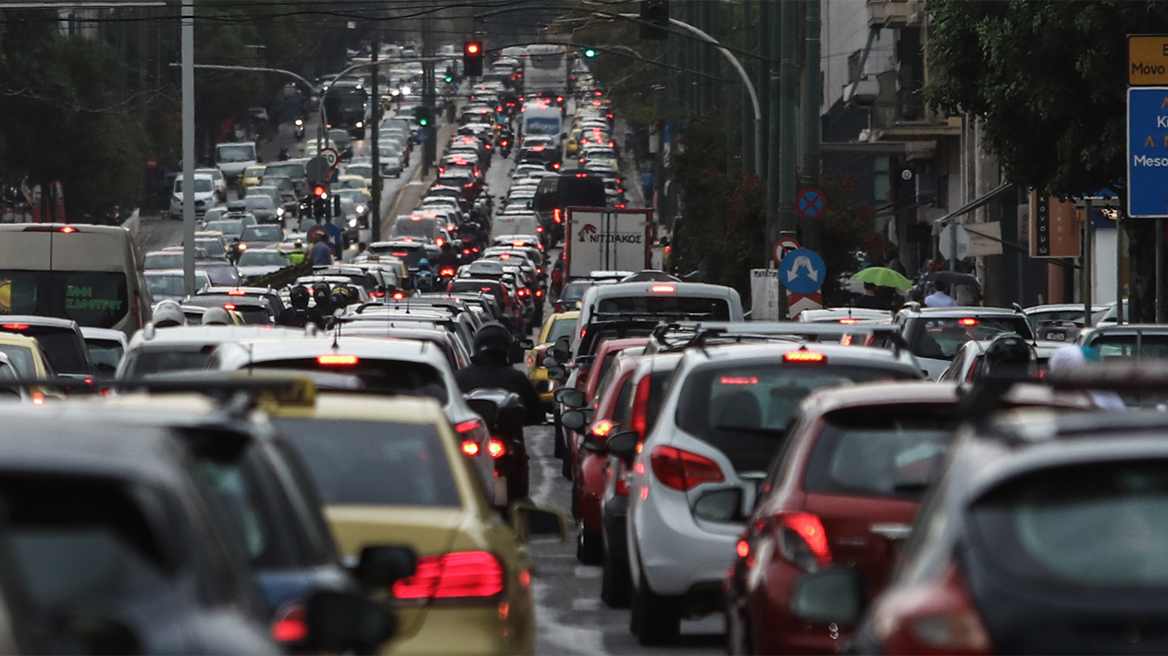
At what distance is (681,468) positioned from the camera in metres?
11.1

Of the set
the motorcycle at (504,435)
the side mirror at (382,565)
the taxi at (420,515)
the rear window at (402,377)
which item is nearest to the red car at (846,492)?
the taxi at (420,515)

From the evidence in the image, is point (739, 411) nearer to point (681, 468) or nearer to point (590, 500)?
point (681, 468)

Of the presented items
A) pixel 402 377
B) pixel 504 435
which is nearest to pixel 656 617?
pixel 402 377

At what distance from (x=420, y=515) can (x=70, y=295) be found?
22481 millimetres

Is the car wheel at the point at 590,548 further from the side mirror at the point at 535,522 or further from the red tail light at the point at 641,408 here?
the side mirror at the point at 535,522

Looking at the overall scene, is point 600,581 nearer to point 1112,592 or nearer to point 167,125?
point 1112,592

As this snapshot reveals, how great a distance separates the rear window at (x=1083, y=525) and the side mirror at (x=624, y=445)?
7501 millimetres

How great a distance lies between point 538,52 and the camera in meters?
174

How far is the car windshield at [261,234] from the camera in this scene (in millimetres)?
81500

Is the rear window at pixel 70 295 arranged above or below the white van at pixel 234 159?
below

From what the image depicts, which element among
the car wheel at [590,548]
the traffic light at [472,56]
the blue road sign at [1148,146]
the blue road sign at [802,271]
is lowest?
the car wheel at [590,548]

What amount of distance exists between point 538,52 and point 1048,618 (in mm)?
170733

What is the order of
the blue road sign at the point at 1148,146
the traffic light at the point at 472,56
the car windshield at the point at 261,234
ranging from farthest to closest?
the car windshield at the point at 261,234, the traffic light at the point at 472,56, the blue road sign at the point at 1148,146

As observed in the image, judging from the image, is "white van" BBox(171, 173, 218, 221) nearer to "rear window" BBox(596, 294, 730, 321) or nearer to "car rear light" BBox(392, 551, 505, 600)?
"rear window" BBox(596, 294, 730, 321)
